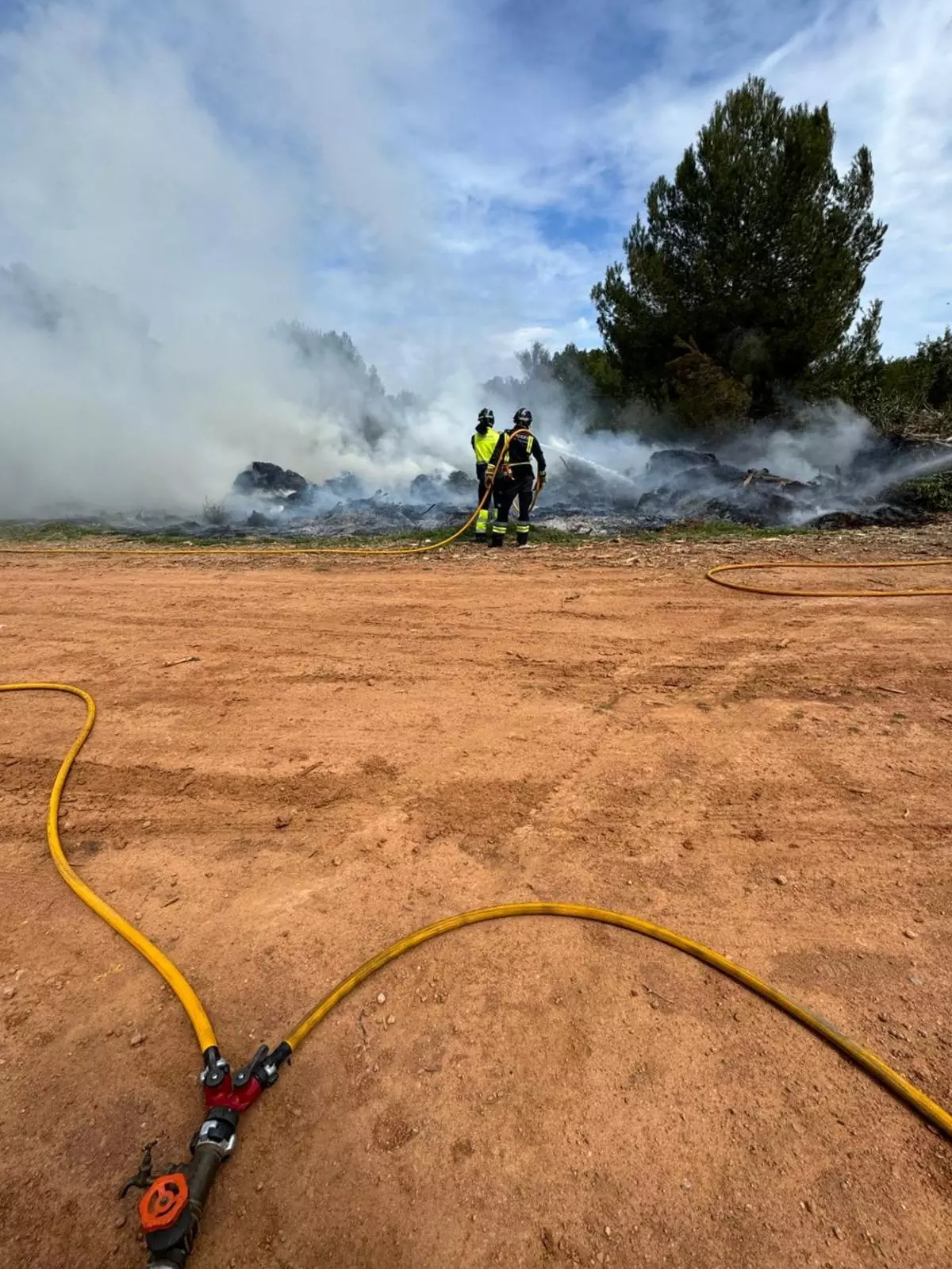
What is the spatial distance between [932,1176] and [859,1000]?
0.45m

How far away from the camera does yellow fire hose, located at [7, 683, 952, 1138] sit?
5.70 feet

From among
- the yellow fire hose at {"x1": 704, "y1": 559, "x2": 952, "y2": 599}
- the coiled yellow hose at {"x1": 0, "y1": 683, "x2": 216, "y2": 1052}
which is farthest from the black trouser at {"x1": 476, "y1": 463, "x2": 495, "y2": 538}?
the coiled yellow hose at {"x1": 0, "y1": 683, "x2": 216, "y2": 1052}

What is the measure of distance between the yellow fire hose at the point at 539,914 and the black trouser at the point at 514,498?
23.2 ft

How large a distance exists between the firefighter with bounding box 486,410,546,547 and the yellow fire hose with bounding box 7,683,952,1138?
7.05 meters

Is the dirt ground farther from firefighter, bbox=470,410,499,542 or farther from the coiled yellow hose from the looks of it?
firefighter, bbox=470,410,499,542

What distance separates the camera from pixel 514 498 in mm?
8984

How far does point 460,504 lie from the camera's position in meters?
14.7

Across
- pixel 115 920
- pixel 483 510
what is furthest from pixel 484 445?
pixel 115 920

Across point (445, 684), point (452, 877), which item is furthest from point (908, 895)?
point (445, 684)

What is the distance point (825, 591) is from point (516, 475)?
457 cm

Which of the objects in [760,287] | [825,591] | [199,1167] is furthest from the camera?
[760,287]

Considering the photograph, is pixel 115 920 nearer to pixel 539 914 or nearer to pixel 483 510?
pixel 539 914

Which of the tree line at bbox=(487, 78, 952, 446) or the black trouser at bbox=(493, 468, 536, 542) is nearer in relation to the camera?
the black trouser at bbox=(493, 468, 536, 542)

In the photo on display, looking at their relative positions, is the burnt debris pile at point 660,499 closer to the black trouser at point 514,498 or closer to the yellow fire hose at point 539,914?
the black trouser at point 514,498
